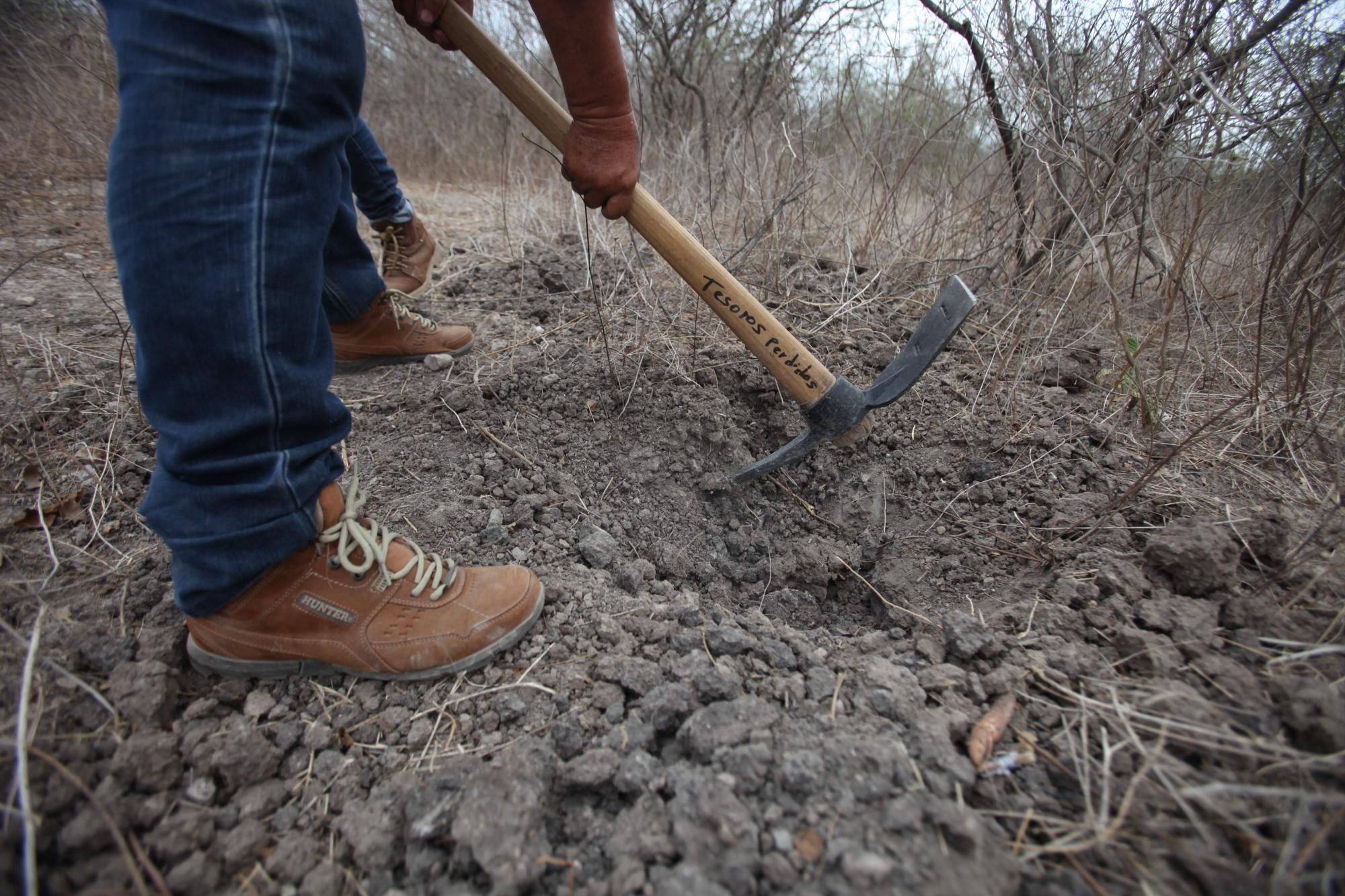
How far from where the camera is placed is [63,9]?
3623 mm

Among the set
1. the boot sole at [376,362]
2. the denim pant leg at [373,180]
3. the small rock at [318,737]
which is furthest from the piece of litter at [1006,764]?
the denim pant leg at [373,180]

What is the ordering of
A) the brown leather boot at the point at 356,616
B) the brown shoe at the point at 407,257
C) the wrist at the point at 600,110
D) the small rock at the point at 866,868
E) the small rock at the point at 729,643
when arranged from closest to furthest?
the small rock at the point at 866,868
the brown leather boot at the point at 356,616
the small rock at the point at 729,643
the wrist at the point at 600,110
the brown shoe at the point at 407,257

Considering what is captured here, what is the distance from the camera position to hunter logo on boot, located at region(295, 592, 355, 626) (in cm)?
116

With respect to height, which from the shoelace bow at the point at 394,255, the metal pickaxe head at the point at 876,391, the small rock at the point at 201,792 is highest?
the metal pickaxe head at the point at 876,391

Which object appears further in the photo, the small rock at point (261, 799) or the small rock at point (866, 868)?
the small rock at point (261, 799)

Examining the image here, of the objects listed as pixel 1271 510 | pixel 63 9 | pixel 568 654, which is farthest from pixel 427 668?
pixel 63 9

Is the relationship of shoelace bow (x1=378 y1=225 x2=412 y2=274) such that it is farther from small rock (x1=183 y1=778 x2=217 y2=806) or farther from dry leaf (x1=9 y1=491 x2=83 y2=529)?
small rock (x1=183 y1=778 x2=217 y2=806)

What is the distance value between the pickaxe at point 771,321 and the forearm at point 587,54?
21 centimetres

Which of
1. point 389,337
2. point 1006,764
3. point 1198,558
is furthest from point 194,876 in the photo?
point 1198,558

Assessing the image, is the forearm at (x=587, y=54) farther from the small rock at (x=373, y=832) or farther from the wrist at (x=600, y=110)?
the small rock at (x=373, y=832)

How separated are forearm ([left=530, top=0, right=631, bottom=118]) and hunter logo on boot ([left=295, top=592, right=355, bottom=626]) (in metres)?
1.15

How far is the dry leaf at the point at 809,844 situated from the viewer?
0.86m

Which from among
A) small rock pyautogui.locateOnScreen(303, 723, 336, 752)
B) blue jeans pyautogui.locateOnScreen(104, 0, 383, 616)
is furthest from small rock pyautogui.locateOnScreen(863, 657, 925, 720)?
blue jeans pyautogui.locateOnScreen(104, 0, 383, 616)

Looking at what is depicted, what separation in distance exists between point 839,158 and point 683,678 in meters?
3.08
